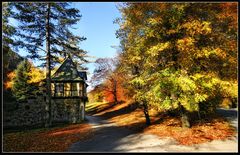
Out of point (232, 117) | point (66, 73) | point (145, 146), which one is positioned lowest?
point (145, 146)

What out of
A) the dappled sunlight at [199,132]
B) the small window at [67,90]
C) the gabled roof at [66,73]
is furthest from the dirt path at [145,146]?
the gabled roof at [66,73]

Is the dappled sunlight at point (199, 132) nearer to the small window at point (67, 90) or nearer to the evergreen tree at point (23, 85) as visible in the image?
the small window at point (67, 90)

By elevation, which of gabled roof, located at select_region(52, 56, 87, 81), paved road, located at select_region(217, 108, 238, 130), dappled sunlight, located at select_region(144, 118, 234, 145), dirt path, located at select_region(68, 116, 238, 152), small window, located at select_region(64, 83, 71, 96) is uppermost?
gabled roof, located at select_region(52, 56, 87, 81)

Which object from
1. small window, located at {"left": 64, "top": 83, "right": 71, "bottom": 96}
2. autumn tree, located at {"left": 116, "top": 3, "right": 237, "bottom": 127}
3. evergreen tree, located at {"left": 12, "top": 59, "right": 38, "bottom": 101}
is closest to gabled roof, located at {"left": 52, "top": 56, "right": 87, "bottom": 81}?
small window, located at {"left": 64, "top": 83, "right": 71, "bottom": 96}

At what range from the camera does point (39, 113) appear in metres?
32.2

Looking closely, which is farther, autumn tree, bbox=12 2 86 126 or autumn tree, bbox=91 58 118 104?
autumn tree, bbox=91 58 118 104

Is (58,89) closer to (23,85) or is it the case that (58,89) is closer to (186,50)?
(23,85)

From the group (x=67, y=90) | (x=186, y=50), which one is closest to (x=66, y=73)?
(x=67, y=90)

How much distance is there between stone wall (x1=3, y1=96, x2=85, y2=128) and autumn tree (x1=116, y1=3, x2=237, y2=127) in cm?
1646

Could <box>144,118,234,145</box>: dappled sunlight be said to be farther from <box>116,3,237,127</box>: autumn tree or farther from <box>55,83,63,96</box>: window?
<box>55,83,63,96</box>: window

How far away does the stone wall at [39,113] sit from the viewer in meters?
31.0

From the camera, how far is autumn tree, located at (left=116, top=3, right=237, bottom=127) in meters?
14.1

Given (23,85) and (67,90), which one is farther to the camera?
(23,85)

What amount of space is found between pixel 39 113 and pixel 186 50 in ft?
76.4
